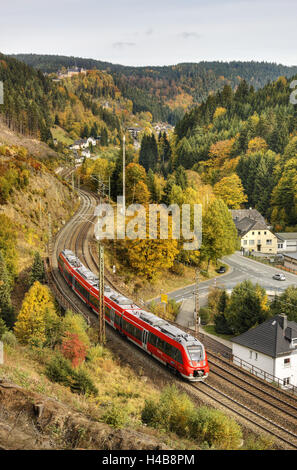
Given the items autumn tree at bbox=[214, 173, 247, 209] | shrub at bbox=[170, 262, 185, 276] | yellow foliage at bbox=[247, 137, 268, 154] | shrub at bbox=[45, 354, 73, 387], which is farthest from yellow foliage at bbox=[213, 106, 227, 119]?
shrub at bbox=[45, 354, 73, 387]

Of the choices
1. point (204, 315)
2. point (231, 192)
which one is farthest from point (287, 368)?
point (231, 192)

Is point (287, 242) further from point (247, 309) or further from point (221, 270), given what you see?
point (247, 309)

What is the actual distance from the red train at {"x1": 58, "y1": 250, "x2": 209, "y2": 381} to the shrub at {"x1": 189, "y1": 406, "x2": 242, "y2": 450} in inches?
262

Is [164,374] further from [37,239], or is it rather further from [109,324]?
[37,239]

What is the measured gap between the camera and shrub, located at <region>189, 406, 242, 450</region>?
50.0 feet

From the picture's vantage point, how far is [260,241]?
75.2 metres

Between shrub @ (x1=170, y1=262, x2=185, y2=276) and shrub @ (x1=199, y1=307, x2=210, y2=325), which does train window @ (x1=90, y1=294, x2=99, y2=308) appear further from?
shrub @ (x1=170, y1=262, x2=185, y2=276)

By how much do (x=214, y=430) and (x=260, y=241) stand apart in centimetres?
6251

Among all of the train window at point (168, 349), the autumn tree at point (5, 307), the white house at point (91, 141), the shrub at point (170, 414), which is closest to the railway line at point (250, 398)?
the train window at point (168, 349)

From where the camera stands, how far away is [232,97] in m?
140

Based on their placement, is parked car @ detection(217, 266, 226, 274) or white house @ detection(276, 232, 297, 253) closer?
parked car @ detection(217, 266, 226, 274)

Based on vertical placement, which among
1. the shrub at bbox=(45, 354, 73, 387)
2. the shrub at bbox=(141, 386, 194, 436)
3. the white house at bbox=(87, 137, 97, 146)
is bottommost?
the shrub at bbox=(45, 354, 73, 387)

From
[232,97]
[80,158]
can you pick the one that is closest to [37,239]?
[80,158]
